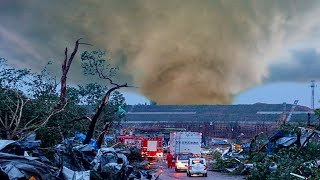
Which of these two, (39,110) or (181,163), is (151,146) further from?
(39,110)

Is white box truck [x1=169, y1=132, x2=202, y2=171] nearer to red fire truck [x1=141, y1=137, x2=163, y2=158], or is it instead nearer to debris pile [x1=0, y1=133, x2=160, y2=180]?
red fire truck [x1=141, y1=137, x2=163, y2=158]

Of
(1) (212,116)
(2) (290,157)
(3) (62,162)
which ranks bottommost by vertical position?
(3) (62,162)

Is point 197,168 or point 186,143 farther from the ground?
point 186,143

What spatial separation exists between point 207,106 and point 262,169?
7754 centimetres

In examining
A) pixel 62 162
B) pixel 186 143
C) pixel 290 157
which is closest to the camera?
pixel 62 162

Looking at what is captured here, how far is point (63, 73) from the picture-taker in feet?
78.1

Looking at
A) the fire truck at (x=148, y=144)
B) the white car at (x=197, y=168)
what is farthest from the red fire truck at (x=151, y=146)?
the white car at (x=197, y=168)

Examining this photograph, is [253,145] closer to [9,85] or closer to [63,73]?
[63,73]

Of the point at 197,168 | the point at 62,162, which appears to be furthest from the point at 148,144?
the point at 62,162

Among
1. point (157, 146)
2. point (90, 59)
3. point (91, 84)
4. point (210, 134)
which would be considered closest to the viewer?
point (90, 59)

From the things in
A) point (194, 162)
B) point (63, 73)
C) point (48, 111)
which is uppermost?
point (63, 73)

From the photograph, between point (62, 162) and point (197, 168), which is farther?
point (197, 168)

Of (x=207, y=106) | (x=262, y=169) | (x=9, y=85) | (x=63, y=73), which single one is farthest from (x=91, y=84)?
(x=207, y=106)

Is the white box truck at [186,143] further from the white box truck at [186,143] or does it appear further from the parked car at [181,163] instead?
the parked car at [181,163]
